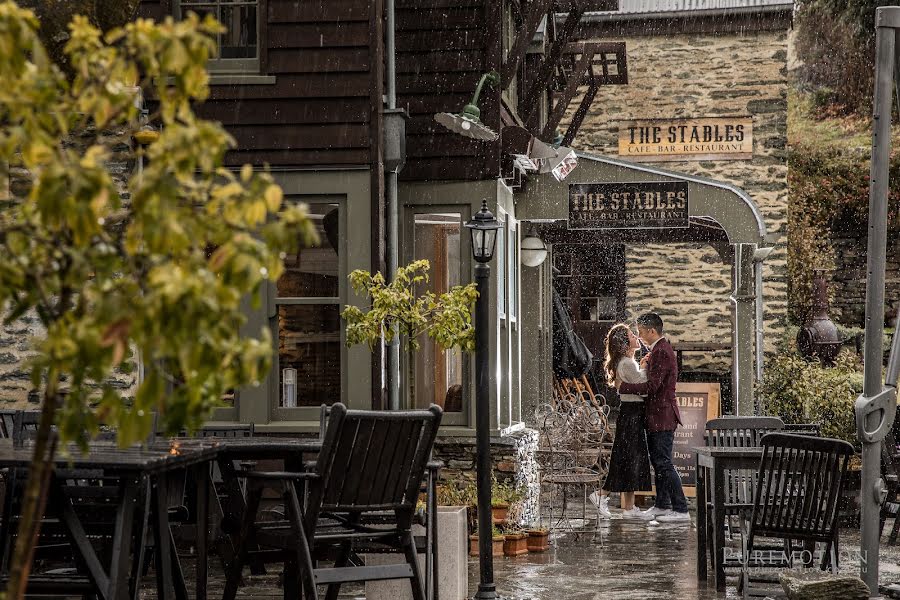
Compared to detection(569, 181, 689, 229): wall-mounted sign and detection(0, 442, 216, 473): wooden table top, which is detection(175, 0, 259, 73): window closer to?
detection(569, 181, 689, 229): wall-mounted sign

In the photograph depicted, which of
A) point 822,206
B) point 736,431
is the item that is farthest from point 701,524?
point 822,206

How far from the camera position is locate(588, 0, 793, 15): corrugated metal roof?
65.6 feet

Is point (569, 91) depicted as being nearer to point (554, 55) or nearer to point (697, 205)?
point (554, 55)

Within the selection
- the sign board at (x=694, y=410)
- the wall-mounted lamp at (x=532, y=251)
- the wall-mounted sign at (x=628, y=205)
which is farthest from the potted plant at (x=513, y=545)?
the wall-mounted lamp at (x=532, y=251)

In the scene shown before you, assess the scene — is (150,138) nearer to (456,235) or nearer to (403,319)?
(403,319)

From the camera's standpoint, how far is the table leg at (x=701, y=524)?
8.31 m

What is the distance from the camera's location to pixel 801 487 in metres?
6.96

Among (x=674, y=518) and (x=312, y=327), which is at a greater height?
(x=312, y=327)

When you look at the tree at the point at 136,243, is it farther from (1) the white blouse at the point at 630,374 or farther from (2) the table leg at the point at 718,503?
(1) the white blouse at the point at 630,374

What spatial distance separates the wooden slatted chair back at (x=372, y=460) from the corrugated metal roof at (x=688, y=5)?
1578 cm

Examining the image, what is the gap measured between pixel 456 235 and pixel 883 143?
18.3 ft

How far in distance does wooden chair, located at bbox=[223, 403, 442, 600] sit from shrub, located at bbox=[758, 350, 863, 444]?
305 inches

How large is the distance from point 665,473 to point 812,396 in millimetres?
2283

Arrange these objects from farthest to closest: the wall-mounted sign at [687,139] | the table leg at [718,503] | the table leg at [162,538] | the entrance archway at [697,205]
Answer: the wall-mounted sign at [687,139], the entrance archway at [697,205], the table leg at [718,503], the table leg at [162,538]
